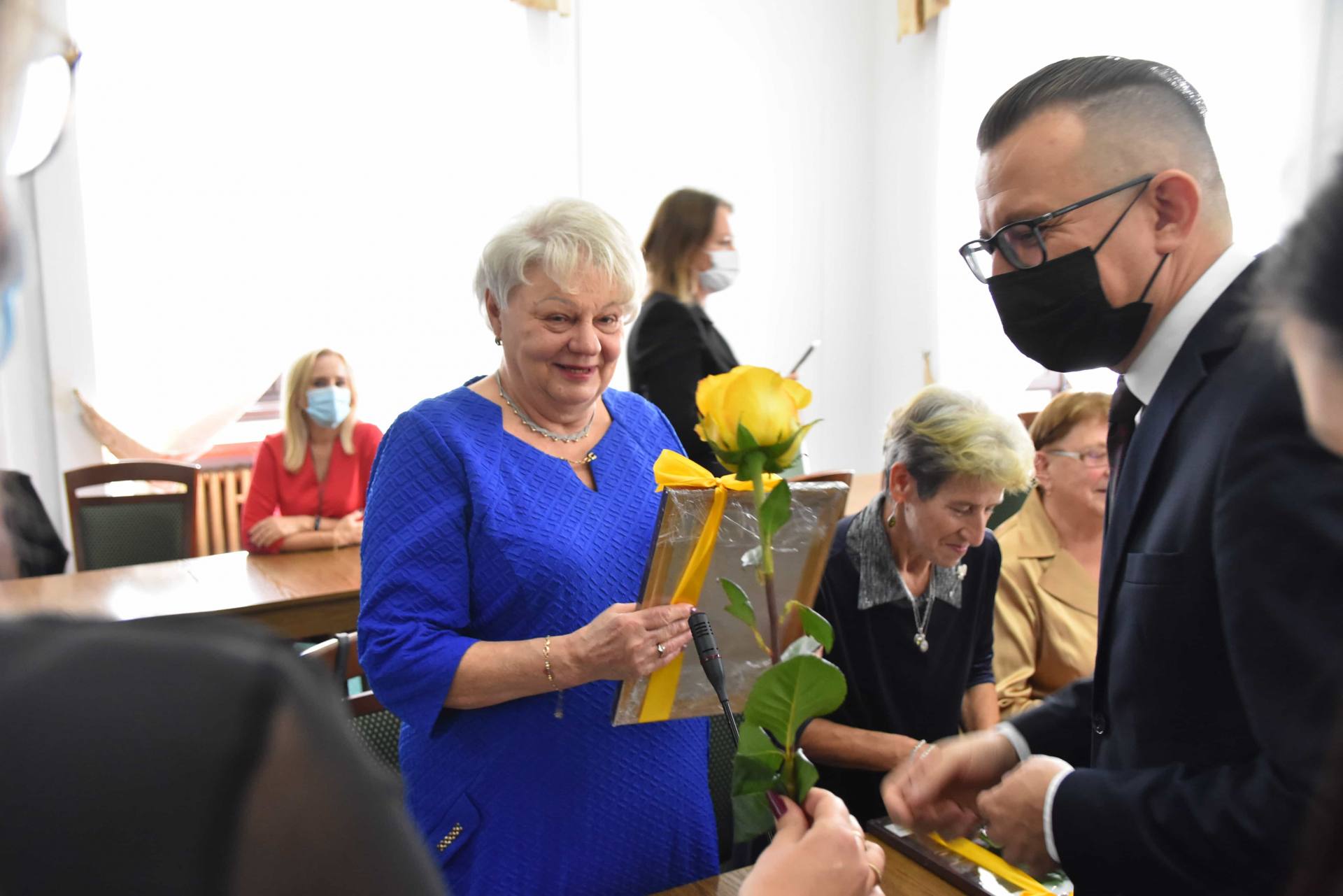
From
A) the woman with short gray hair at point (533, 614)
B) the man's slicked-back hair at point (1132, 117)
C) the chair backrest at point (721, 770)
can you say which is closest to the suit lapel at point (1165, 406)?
the man's slicked-back hair at point (1132, 117)

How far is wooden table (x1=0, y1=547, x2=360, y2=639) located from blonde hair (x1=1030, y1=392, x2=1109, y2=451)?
187 cm

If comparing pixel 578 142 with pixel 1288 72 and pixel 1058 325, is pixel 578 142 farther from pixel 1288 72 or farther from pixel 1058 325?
pixel 1058 325

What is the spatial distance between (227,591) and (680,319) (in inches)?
63.7

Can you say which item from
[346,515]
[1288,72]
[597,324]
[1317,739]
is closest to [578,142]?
[346,515]

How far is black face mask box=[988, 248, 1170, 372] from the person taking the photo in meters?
1.05

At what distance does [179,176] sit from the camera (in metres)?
4.54

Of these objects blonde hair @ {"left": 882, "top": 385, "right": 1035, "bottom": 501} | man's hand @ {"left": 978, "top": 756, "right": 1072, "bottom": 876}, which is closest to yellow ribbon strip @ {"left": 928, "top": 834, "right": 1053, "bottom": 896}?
man's hand @ {"left": 978, "top": 756, "right": 1072, "bottom": 876}

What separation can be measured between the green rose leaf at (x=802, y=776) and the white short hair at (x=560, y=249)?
789mm

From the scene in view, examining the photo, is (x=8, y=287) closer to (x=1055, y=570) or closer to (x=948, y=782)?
(x=948, y=782)

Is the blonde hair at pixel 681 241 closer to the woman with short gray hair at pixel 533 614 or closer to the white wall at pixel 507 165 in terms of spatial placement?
the white wall at pixel 507 165

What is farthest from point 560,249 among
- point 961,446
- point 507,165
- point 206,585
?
point 507,165

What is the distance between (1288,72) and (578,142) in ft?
11.1

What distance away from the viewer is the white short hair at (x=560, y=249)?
4.56 feet

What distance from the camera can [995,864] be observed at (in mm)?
1201
